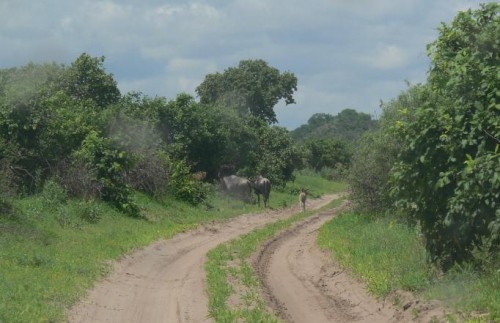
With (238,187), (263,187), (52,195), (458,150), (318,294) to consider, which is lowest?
(318,294)

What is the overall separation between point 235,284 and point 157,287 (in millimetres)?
1733

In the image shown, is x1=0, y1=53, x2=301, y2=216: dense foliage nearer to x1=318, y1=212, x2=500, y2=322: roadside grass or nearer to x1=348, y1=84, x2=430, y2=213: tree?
x1=348, y1=84, x2=430, y2=213: tree

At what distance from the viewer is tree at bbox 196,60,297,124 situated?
Answer: 221 ft

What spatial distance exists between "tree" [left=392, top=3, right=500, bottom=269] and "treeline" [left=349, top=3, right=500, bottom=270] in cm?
1

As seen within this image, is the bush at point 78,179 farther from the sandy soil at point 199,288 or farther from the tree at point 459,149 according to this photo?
the tree at point 459,149

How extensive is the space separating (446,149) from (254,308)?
418 centimetres

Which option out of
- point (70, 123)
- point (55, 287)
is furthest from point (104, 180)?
point (55, 287)

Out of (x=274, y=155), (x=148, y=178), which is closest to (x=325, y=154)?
(x=274, y=155)

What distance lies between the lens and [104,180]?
89.5ft

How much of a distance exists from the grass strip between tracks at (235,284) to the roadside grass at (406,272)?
2.17m

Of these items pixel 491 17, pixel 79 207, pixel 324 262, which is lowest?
pixel 324 262

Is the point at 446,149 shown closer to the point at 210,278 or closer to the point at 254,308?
the point at 254,308

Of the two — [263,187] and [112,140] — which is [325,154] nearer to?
[263,187]

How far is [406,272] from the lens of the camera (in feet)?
44.7
